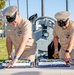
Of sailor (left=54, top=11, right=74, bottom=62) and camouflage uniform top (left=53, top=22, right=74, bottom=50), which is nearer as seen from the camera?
sailor (left=54, top=11, right=74, bottom=62)

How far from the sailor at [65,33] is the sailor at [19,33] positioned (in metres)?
0.40

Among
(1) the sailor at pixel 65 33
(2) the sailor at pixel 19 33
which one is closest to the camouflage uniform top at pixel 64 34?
(1) the sailor at pixel 65 33

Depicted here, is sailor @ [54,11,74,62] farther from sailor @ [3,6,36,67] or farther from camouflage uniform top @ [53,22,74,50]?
sailor @ [3,6,36,67]

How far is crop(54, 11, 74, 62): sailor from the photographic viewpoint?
4.13 meters

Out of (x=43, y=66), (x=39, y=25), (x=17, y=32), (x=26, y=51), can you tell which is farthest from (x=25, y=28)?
(x=39, y=25)

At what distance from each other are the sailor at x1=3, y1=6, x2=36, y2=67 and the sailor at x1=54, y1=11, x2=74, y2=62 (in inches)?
15.8

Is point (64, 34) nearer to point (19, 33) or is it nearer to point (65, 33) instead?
point (65, 33)

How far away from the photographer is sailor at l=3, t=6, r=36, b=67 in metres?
4.11

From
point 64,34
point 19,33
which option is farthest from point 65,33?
point 19,33

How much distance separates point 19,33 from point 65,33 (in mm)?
668

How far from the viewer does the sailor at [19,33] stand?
411 centimetres

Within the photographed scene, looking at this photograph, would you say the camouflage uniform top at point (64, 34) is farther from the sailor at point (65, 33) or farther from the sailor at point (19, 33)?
the sailor at point (19, 33)

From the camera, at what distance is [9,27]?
459 centimetres

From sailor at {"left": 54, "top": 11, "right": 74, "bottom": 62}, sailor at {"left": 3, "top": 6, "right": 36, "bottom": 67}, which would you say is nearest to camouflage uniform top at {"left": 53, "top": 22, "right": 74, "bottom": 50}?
sailor at {"left": 54, "top": 11, "right": 74, "bottom": 62}
